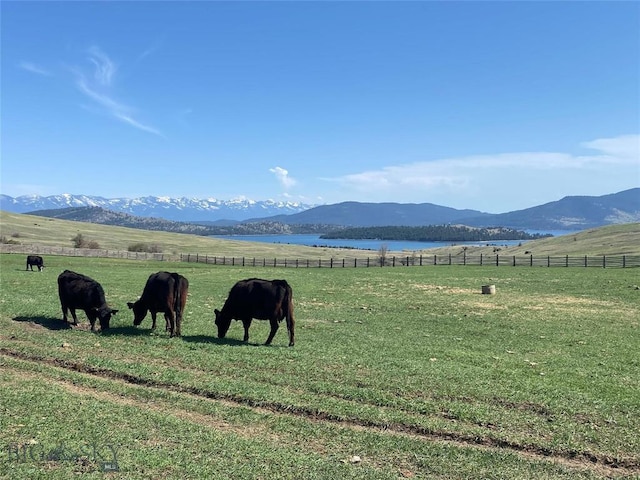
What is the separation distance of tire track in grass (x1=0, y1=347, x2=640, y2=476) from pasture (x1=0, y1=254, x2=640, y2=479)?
30 mm

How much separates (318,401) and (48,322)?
1227 centimetres

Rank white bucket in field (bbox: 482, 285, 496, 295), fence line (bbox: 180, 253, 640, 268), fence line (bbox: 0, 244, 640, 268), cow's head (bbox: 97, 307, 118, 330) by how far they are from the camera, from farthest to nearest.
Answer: fence line (bbox: 0, 244, 640, 268), fence line (bbox: 180, 253, 640, 268), white bucket in field (bbox: 482, 285, 496, 295), cow's head (bbox: 97, 307, 118, 330)

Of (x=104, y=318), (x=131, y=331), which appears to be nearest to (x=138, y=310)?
(x=131, y=331)

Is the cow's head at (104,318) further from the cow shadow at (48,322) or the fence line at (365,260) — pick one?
the fence line at (365,260)

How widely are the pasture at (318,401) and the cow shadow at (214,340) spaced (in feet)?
0.21

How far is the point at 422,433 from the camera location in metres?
8.53

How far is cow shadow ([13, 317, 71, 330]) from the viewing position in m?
16.5

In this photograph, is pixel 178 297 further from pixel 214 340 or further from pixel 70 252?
pixel 70 252

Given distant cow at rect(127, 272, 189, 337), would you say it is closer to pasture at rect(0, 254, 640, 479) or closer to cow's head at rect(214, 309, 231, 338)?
pasture at rect(0, 254, 640, 479)

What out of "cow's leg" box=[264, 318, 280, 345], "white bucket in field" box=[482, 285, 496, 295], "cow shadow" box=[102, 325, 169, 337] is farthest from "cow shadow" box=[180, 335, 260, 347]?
"white bucket in field" box=[482, 285, 496, 295]

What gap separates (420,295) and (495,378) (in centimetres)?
1871

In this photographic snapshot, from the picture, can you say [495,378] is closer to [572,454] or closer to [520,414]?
[520,414]

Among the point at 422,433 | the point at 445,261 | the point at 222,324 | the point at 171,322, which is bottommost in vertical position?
the point at 445,261

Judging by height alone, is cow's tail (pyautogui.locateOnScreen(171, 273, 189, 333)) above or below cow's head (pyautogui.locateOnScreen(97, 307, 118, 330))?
above
